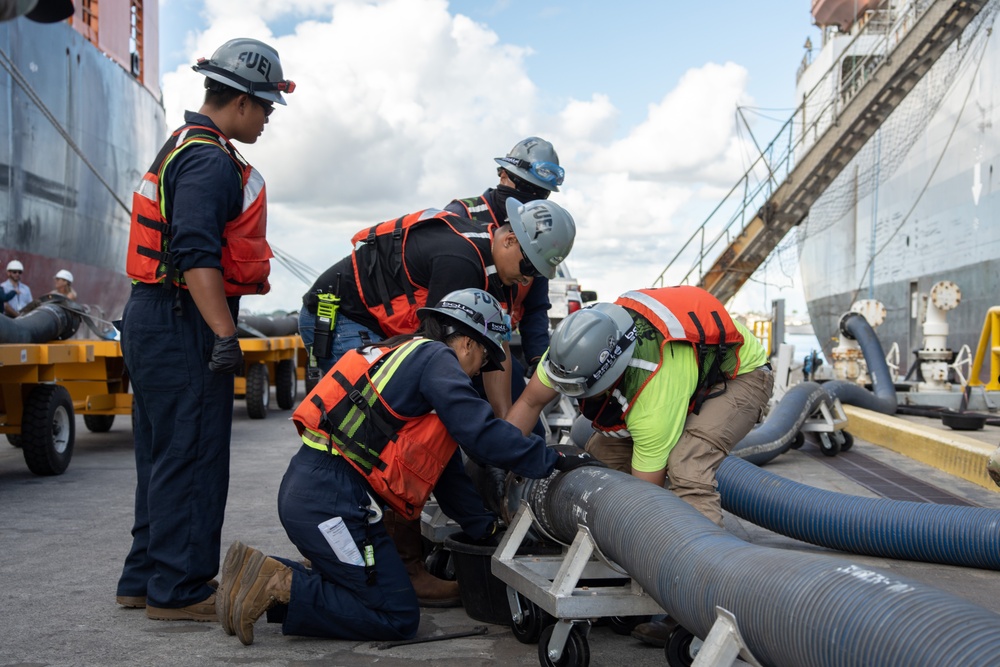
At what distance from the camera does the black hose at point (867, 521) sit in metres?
4.46

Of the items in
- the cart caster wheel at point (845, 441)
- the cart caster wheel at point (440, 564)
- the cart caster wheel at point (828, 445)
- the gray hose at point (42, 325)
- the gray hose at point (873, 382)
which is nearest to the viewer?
the cart caster wheel at point (440, 564)

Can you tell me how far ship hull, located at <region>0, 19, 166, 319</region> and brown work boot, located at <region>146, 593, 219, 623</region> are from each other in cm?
926

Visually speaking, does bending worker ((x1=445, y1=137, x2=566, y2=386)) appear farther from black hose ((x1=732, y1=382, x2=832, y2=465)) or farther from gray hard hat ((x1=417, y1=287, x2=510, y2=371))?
black hose ((x1=732, y1=382, x2=832, y2=465))

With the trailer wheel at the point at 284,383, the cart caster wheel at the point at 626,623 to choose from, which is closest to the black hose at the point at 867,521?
the cart caster wheel at the point at 626,623

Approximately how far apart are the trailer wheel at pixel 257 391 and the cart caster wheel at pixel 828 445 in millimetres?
6435

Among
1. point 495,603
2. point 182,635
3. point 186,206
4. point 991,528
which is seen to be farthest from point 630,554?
point 991,528

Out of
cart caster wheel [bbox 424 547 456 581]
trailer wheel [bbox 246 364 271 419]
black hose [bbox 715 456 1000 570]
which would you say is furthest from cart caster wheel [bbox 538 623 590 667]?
trailer wheel [bbox 246 364 271 419]

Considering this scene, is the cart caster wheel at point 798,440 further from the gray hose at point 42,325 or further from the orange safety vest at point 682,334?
the gray hose at point 42,325

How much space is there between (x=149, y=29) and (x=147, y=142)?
10.0 ft

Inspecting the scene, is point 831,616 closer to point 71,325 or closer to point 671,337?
point 671,337

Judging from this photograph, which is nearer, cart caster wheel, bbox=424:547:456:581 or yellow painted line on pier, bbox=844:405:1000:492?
cart caster wheel, bbox=424:547:456:581

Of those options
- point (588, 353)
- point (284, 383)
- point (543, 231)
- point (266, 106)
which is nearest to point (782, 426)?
point (543, 231)

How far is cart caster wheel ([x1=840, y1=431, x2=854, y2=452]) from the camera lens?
8.61 meters

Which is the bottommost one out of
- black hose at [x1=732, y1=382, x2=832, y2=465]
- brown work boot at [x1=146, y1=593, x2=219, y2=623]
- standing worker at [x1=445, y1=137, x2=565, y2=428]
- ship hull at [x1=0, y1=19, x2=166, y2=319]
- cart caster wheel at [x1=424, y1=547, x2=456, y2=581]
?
brown work boot at [x1=146, y1=593, x2=219, y2=623]
